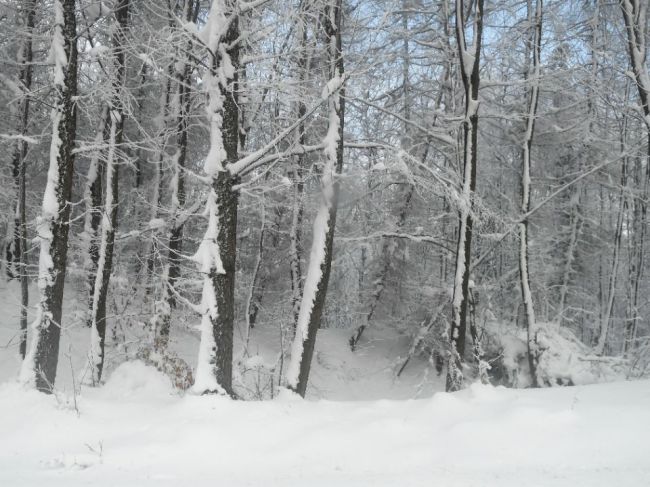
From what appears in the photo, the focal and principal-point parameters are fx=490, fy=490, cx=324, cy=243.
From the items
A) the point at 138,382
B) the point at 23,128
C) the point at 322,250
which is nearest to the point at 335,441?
the point at 322,250

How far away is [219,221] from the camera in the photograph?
6.29 metres

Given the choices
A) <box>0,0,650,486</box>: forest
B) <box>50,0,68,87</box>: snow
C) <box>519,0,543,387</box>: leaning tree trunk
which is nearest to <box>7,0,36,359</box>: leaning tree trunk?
<box>0,0,650,486</box>: forest

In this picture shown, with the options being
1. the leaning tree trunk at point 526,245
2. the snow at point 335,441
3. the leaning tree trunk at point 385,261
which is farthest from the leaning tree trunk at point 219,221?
the leaning tree trunk at point 385,261

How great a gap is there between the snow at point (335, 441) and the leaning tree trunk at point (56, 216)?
2.81ft

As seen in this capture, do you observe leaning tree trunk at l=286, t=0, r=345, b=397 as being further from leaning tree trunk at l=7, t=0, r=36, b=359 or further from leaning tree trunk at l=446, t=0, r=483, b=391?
leaning tree trunk at l=7, t=0, r=36, b=359

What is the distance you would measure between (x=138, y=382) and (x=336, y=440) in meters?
6.70

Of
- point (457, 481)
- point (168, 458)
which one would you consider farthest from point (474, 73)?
point (168, 458)

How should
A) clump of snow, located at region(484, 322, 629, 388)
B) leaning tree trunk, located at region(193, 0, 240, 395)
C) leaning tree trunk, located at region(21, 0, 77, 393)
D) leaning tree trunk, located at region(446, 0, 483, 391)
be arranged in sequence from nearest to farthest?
1. leaning tree trunk, located at region(193, 0, 240, 395)
2. leaning tree trunk, located at region(21, 0, 77, 393)
3. leaning tree trunk, located at region(446, 0, 483, 391)
4. clump of snow, located at region(484, 322, 629, 388)

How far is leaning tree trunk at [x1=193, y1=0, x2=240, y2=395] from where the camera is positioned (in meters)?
6.19

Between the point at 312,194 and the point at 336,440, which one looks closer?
the point at 336,440

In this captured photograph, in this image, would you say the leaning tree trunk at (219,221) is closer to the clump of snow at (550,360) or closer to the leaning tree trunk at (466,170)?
the leaning tree trunk at (466,170)

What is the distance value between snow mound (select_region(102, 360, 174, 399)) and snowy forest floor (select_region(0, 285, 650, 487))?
10.6 feet

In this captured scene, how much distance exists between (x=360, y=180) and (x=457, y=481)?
18.3ft

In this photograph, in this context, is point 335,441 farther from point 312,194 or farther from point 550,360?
point 550,360
